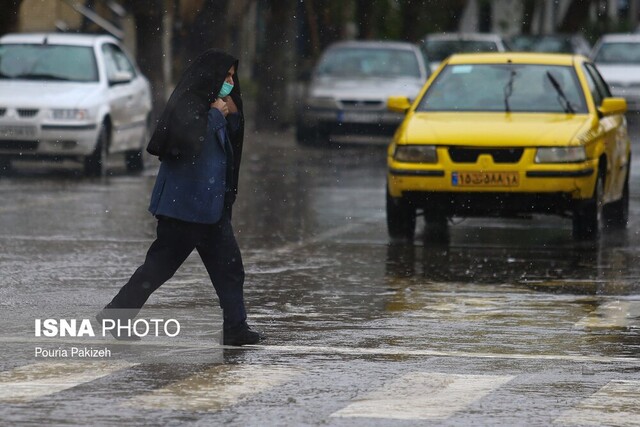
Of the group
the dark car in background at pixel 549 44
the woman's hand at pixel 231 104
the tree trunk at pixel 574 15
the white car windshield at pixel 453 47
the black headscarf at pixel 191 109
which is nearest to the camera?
the black headscarf at pixel 191 109

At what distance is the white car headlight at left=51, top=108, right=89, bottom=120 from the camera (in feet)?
68.9

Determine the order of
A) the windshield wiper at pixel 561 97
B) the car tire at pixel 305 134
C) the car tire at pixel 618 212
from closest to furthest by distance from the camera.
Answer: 1. the windshield wiper at pixel 561 97
2. the car tire at pixel 618 212
3. the car tire at pixel 305 134

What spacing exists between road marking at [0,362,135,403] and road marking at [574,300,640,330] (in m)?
2.81

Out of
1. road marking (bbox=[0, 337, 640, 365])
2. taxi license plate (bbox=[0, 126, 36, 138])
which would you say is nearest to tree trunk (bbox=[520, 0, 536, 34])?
taxi license plate (bbox=[0, 126, 36, 138])

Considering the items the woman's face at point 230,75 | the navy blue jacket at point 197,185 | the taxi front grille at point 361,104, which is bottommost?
the taxi front grille at point 361,104

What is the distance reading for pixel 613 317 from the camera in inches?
413

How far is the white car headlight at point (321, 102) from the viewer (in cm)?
2768

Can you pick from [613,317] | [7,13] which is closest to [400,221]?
[613,317]

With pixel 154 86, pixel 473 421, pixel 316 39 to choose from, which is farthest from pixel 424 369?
pixel 316 39

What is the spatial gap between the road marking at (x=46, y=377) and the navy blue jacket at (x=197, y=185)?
3.08 feet

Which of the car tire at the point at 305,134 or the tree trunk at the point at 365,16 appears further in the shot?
the tree trunk at the point at 365,16

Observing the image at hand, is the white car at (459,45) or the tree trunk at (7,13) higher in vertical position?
the tree trunk at (7,13)

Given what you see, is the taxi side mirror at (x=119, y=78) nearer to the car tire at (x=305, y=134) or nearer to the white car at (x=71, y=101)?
the white car at (x=71, y=101)

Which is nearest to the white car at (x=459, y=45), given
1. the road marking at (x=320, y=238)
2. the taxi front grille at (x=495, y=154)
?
the road marking at (x=320, y=238)
